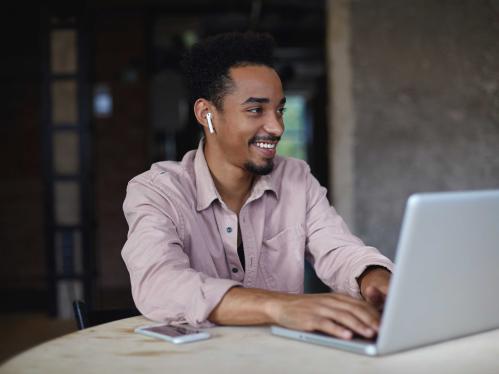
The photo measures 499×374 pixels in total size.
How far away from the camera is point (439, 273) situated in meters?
1.12

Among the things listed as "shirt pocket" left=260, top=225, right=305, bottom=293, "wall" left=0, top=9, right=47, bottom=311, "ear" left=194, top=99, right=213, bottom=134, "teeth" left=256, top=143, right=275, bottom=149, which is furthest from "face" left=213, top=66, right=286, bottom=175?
"wall" left=0, top=9, right=47, bottom=311

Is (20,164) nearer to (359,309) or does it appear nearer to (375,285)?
(375,285)

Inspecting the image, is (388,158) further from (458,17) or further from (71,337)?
(71,337)

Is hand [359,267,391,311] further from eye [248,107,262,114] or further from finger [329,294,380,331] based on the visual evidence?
eye [248,107,262,114]

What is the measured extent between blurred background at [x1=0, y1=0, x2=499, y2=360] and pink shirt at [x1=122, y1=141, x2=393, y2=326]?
7.48ft

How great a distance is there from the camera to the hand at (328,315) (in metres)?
1.22

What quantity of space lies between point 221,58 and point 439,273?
4.03 feet

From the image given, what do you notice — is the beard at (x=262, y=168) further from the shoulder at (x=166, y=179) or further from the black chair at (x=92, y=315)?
the black chair at (x=92, y=315)

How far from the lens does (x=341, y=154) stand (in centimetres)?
435

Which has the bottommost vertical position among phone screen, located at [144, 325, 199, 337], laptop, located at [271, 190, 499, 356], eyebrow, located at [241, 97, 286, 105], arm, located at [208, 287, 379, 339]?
phone screen, located at [144, 325, 199, 337]

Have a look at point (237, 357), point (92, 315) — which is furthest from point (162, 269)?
point (237, 357)

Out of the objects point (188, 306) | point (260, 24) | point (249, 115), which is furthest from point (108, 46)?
point (188, 306)

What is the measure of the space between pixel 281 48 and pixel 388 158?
8082 mm

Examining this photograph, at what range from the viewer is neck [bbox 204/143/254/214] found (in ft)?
6.88
